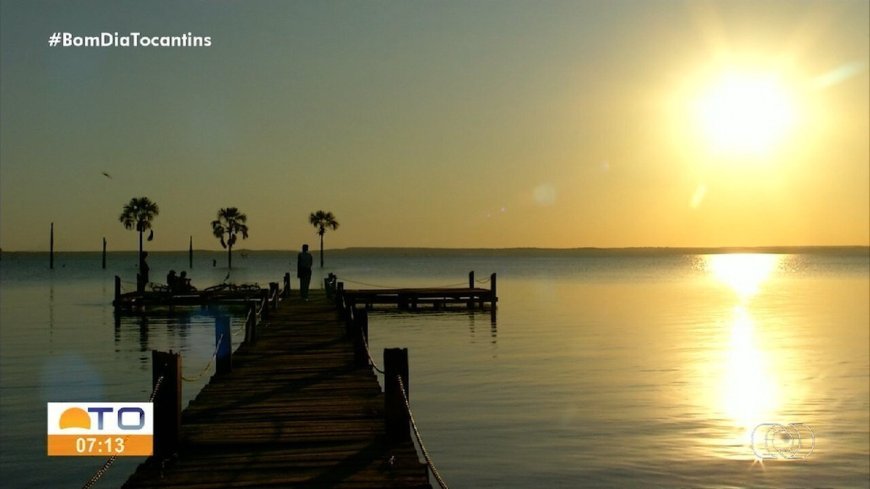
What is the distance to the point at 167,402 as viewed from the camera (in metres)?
9.80

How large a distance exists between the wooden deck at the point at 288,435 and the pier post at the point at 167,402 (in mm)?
194

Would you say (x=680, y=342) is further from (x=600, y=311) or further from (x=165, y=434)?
(x=165, y=434)

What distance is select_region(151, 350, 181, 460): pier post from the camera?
31.6ft

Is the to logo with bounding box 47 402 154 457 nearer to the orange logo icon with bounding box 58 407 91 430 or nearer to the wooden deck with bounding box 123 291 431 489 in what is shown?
the orange logo icon with bounding box 58 407 91 430

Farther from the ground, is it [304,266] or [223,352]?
[304,266]

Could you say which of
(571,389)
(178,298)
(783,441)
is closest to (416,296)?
(178,298)

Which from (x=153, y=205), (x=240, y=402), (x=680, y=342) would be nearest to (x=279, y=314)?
(x=680, y=342)

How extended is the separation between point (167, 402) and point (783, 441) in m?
10.9

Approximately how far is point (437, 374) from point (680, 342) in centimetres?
1277

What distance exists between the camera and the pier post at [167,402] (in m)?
9.62

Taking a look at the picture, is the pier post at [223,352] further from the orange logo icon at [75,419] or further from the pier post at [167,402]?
the pier post at [167,402]

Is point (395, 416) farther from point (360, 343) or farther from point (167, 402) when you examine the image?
point (360, 343)

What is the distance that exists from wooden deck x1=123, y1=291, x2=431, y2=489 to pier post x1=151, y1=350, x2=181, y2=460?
194 millimetres

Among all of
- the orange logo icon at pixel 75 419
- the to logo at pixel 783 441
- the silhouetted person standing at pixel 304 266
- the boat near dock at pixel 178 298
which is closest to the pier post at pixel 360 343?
the orange logo icon at pixel 75 419
